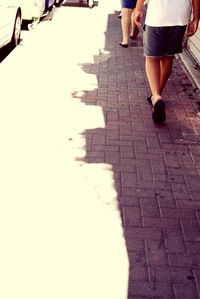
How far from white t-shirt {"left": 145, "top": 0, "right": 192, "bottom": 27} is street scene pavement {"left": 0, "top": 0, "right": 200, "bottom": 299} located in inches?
47.2

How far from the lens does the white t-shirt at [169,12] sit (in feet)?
16.8

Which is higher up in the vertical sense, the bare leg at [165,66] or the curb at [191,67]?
the bare leg at [165,66]

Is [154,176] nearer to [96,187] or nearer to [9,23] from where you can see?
[96,187]

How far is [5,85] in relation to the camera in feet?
21.5

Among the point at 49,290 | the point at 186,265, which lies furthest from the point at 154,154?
the point at 49,290

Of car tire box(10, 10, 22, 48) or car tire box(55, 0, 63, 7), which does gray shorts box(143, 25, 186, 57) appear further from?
car tire box(55, 0, 63, 7)

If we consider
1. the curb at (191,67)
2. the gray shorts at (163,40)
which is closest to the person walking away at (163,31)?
the gray shorts at (163,40)

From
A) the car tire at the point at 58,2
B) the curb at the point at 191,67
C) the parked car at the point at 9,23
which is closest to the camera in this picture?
the curb at the point at 191,67

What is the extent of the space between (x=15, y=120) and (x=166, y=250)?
283 cm

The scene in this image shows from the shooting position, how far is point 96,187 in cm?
402

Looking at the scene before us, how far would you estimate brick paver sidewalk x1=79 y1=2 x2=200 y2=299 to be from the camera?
304 cm

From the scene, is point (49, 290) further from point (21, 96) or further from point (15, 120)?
point (21, 96)

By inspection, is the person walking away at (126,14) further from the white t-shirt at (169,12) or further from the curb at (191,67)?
the white t-shirt at (169,12)

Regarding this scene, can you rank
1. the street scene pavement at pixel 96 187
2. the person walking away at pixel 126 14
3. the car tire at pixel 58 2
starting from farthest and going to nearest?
the car tire at pixel 58 2 < the person walking away at pixel 126 14 < the street scene pavement at pixel 96 187
